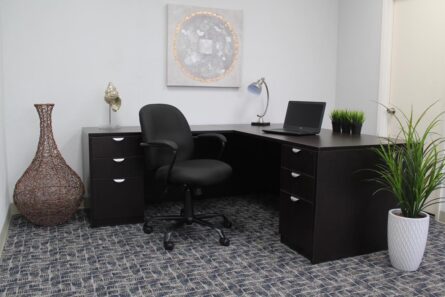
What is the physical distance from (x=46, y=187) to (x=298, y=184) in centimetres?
176

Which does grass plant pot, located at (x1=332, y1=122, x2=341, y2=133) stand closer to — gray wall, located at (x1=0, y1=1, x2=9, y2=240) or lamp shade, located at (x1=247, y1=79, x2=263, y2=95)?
lamp shade, located at (x1=247, y1=79, x2=263, y2=95)

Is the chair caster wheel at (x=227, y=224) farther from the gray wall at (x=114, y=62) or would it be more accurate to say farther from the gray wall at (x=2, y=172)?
the gray wall at (x=2, y=172)

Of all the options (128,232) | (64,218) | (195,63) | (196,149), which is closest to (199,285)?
(128,232)

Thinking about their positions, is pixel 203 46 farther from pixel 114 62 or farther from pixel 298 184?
pixel 298 184

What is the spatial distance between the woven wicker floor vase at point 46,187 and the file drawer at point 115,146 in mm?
317

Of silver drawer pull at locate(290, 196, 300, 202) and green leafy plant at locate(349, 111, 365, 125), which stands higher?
green leafy plant at locate(349, 111, 365, 125)

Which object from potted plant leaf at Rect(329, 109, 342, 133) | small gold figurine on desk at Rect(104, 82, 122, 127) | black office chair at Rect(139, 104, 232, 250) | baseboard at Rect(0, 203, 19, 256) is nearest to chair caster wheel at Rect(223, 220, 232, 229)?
black office chair at Rect(139, 104, 232, 250)

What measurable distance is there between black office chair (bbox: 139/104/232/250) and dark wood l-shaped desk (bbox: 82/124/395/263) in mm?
212

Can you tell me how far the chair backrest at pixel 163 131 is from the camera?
2850 mm

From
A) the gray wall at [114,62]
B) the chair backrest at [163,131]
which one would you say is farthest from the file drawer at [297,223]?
the gray wall at [114,62]

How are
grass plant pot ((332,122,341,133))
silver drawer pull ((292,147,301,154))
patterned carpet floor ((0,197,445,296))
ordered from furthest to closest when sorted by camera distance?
grass plant pot ((332,122,341,133)), silver drawer pull ((292,147,301,154)), patterned carpet floor ((0,197,445,296))

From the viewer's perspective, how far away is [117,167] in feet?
9.90

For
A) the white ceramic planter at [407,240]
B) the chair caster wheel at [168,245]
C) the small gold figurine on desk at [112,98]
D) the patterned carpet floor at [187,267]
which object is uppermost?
the small gold figurine on desk at [112,98]

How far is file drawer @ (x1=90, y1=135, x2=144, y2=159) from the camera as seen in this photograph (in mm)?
→ 2945
